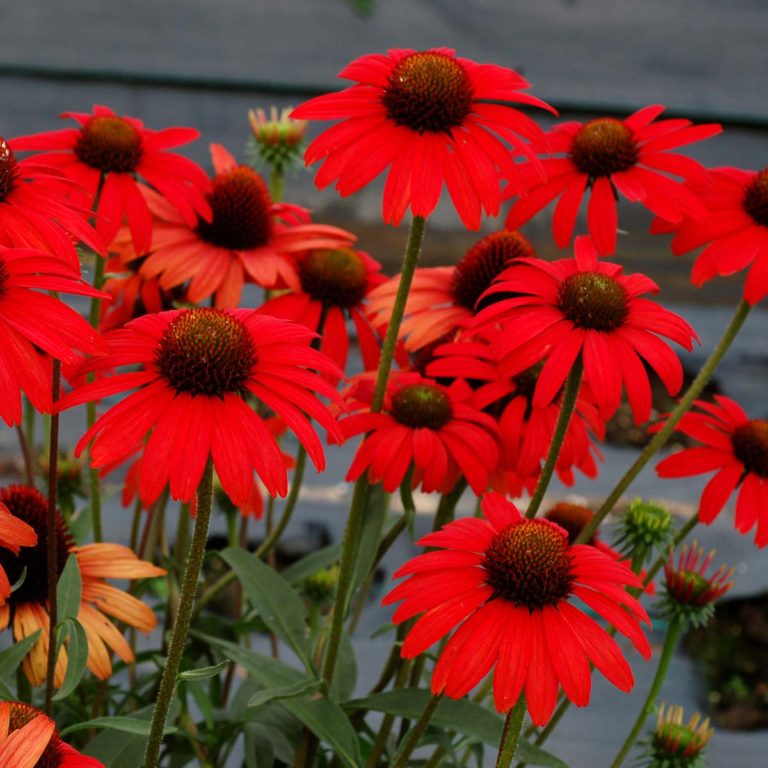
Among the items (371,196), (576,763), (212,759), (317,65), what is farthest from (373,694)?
(317,65)

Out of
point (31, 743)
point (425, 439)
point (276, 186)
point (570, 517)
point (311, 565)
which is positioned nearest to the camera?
point (31, 743)

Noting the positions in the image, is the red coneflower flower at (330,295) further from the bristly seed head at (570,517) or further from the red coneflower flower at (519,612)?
the red coneflower flower at (519,612)

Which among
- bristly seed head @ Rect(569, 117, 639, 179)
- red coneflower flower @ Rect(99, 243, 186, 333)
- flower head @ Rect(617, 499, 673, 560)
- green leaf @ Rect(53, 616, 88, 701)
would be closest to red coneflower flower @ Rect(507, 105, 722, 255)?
bristly seed head @ Rect(569, 117, 639, 179)

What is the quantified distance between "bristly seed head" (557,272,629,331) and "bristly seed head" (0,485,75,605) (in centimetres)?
40

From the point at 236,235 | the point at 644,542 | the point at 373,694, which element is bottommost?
the point at 373,694

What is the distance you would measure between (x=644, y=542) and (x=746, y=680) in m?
0.86

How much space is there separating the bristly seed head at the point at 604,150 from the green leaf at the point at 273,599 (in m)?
0.40

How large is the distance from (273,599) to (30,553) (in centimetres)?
19

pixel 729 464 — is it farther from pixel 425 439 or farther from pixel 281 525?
pixel 281 525

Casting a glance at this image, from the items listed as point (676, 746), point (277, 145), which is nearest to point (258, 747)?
point (676, 746)

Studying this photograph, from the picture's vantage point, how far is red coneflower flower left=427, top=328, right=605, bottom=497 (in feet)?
2.96

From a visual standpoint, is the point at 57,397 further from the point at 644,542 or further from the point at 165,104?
the point at 165,104

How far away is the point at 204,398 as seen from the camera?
0.67 m

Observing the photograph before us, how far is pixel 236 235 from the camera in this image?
104 cm
